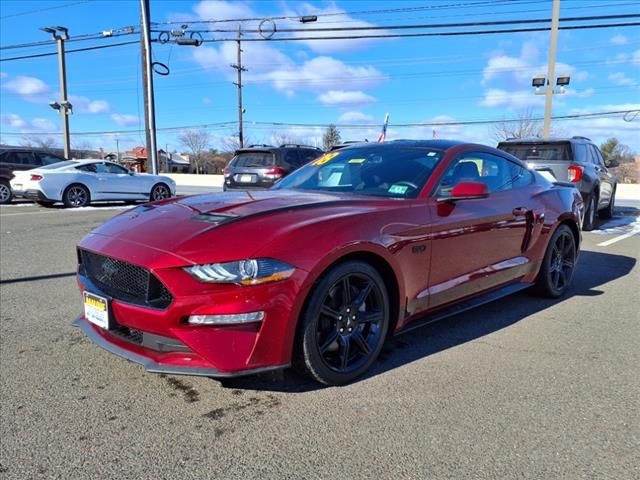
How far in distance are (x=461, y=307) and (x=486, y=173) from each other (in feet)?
4.09

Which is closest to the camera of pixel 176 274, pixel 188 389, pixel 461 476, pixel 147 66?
pixel 461 476

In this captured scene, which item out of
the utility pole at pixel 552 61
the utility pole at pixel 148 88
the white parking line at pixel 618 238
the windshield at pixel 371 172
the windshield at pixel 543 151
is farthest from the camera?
the utility pole at pixel 552 61

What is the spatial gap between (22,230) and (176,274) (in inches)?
340

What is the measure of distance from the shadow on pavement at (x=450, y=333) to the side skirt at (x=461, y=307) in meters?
0.22

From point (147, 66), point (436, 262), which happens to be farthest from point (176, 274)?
point (147, 66)

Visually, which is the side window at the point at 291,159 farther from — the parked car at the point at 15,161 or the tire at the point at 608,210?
Result: the parked car at the point at 15,161

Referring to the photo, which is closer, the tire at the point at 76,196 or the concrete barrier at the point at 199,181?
the tire at the point at 76,196

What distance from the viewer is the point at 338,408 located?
288cm

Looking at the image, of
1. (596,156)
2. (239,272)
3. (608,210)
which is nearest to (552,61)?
(608,210)

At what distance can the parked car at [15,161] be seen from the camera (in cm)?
1545

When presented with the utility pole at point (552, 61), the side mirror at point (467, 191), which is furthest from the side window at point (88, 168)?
the utility pole at point (552, 61)

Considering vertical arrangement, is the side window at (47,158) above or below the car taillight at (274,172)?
above

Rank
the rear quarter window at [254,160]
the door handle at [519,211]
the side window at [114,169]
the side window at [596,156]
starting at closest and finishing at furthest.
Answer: the door handle at [519,211] → the side window at [596,156] → the rear quarter window at [254,160] → the side window at [114,169]

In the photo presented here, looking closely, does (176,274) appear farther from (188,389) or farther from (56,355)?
(56,355)
